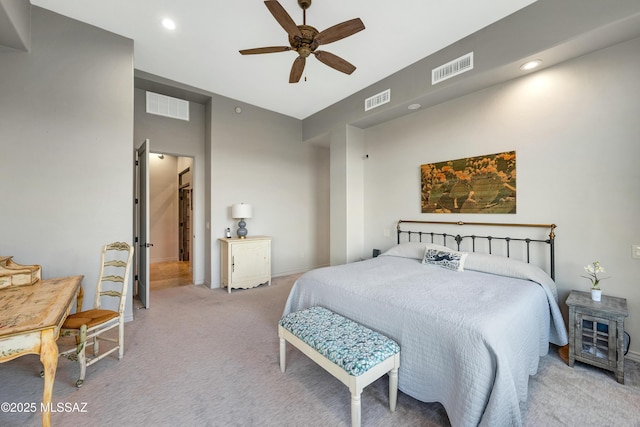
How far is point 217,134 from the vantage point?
4.39 m

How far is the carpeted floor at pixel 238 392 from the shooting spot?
162cm

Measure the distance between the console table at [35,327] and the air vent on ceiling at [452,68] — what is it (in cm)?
398

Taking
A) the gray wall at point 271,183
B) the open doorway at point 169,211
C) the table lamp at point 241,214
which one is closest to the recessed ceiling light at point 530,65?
the gray wall at point 271,183

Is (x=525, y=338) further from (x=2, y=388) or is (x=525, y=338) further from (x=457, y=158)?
(x=2, y=388)

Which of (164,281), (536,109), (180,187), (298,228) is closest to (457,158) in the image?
(536,109)

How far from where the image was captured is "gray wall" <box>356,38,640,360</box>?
219 centimetres

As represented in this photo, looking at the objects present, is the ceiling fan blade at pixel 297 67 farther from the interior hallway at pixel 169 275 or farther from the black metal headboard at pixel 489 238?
the interior hallway at pixel 169 275

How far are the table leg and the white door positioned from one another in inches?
81.5

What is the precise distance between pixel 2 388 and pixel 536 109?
Answer: 524 centimetres

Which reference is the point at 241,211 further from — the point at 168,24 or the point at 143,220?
the point at 168,24

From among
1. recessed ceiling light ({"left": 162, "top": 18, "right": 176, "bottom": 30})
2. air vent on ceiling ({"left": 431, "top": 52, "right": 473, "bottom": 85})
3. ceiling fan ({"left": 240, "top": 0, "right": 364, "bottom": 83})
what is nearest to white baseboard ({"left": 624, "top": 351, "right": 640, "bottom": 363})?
air vent on ceiling ({"left": 431, "top": 52, "right": 473, "bottom": 85})

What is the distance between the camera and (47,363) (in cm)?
140

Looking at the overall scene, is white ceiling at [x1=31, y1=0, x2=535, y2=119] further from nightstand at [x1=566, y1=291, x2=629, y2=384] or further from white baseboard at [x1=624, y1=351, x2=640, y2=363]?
white baseboard at [x1=624, y1=351, x2=640, y2=363]

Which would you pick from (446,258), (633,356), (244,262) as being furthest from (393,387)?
(244,262)
